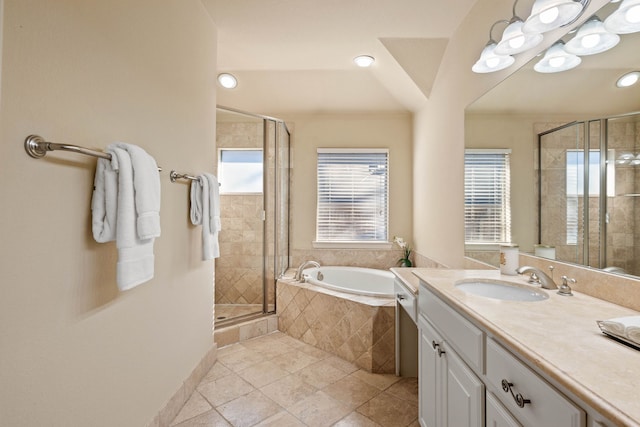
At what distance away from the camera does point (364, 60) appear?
8.84 ft

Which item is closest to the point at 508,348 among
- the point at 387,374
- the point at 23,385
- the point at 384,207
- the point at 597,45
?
the point at 597,45

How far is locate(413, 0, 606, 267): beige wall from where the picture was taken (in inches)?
71.2

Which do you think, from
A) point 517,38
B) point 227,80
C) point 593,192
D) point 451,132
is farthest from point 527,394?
point 227,80

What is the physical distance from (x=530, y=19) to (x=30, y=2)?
178cm

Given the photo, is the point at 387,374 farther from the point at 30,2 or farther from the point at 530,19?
the point at 30,2

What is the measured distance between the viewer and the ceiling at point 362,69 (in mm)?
1179

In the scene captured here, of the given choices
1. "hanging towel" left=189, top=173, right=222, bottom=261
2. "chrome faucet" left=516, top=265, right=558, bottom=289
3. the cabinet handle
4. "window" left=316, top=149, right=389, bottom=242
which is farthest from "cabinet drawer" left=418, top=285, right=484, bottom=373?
"window" left=316, top=149, right=389, bottom=242

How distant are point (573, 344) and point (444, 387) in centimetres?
65

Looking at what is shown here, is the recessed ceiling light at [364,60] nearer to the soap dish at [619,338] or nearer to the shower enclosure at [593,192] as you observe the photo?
the shower enclosure at [593,192]

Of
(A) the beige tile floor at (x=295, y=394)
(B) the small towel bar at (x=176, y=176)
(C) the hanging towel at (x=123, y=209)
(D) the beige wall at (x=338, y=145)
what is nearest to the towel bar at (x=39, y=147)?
(C) the hanging towel at (x=123, y=209)

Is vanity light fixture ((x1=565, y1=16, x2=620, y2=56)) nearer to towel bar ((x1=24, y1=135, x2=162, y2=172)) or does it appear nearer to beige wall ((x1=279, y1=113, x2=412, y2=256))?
towel bar ((x1=24, y1=135, x2=162, y2=172))

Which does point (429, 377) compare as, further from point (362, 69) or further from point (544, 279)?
point (362, 69)

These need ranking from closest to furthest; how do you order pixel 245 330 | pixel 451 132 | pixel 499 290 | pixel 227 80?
pixel 499 290 < pixel 451 132 < pixel 245 330 < pixel 227 80

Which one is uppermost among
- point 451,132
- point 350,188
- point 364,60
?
point 364,60
